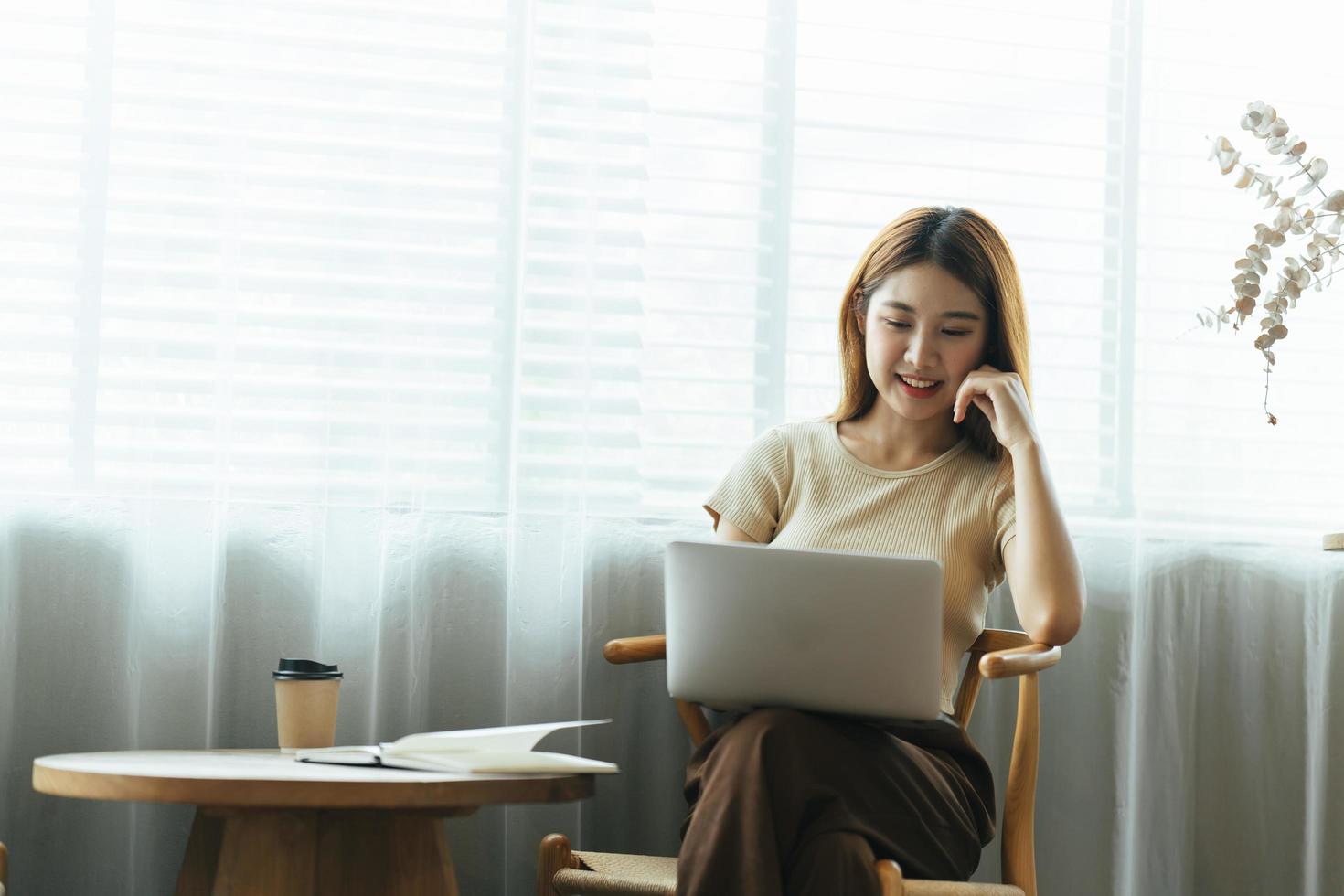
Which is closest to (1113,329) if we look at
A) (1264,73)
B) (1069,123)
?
(1069,123)

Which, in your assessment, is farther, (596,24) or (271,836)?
(596,24)

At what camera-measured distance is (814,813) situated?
1.31m

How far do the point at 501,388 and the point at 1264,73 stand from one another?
1.43m

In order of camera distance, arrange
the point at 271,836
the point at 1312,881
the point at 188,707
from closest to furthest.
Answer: the point at 271,836, the point at 188,707, the point at 1312,881

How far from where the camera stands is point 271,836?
117 centimetres

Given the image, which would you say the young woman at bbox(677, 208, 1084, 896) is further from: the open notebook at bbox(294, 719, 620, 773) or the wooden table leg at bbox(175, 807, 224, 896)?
the wooden table leg at bbox(175, 807, 224, 896)

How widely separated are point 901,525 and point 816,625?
476mm

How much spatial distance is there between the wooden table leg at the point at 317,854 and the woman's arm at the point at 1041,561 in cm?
75

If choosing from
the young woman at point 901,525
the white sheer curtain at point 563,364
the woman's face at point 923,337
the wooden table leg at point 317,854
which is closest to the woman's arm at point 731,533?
the young woman at point 901,525

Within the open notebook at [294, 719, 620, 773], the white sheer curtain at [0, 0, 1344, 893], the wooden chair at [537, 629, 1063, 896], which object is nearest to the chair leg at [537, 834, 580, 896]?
the wooden chair at [537, 629, 1063, 896]

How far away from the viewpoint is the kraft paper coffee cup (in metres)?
1.52

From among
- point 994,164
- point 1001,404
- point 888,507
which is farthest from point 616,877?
point 994,164

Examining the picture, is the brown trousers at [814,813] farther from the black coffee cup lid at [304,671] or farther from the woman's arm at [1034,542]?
the black coffee cup lid at [304,671]

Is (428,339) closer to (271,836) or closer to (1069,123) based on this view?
(271,836)
